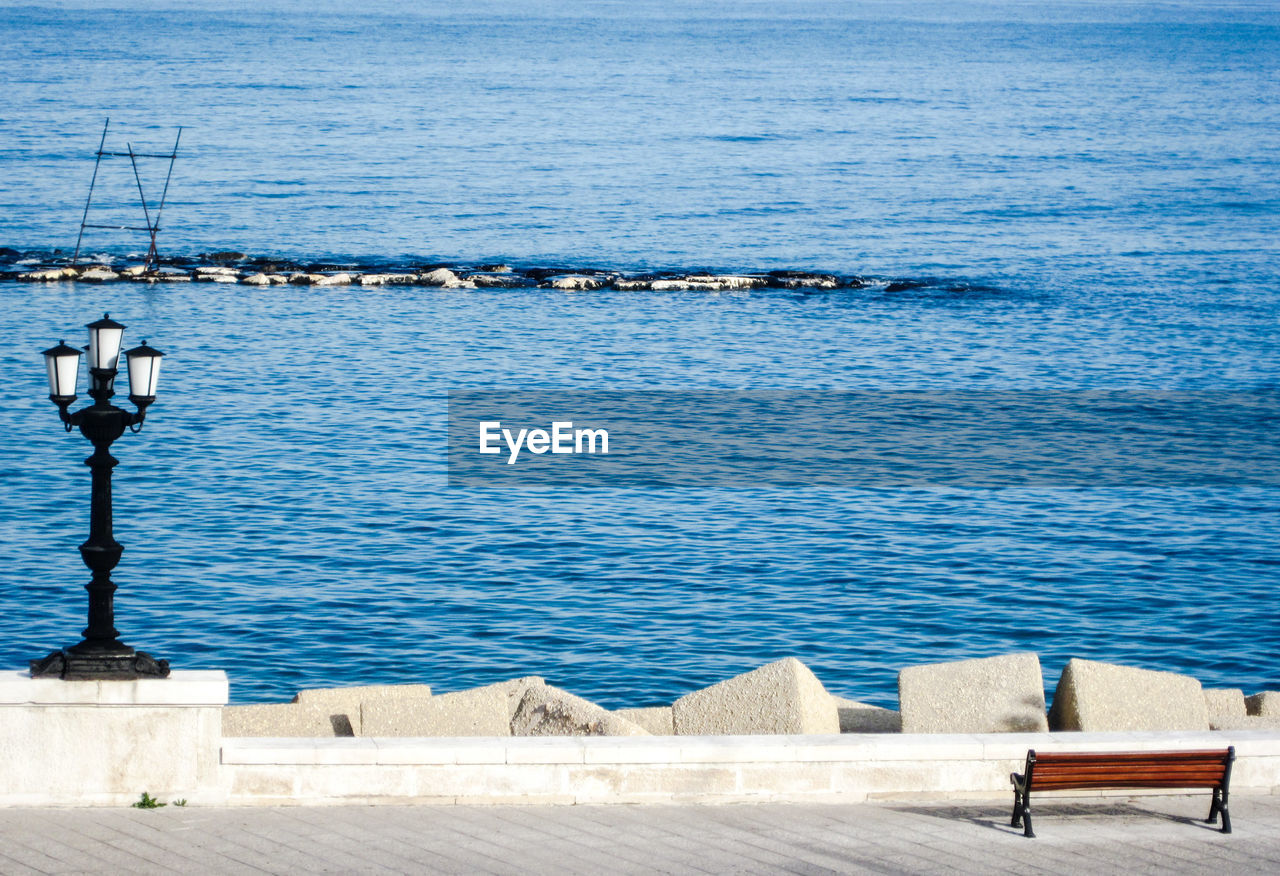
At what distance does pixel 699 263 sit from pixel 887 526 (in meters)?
36.1

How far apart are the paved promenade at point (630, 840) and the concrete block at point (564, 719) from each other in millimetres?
1326

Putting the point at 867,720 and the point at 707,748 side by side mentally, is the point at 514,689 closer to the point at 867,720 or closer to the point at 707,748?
the point at 867,720

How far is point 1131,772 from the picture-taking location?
10477 mm

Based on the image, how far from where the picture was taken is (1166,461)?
34375 mm

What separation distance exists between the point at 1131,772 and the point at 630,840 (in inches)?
135

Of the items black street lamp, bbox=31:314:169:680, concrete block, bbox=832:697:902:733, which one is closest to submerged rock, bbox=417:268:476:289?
concrete block, bbox=832:697:902:733

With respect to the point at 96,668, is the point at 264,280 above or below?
above

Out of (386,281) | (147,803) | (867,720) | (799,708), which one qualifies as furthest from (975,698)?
(386,281)

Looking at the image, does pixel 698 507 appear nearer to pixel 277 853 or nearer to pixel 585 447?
pixel 585 447

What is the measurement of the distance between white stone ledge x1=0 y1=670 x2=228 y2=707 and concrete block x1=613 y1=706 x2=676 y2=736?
13.8 feet

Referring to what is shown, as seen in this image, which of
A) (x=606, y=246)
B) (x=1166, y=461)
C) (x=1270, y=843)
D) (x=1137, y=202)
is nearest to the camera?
(x=1270, y=843)

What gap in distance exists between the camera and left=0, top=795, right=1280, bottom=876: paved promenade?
9.47 m

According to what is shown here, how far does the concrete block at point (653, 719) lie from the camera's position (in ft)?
44.6

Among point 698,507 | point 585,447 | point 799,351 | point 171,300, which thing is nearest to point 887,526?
point 698,507
